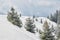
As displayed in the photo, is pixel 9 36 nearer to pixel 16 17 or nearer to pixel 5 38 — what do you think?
pixel 5 38

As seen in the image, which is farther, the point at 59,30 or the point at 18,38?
the point at 59,30

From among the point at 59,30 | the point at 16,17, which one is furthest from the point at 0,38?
the point at 16,17

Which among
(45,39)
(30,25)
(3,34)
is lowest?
(30,25)

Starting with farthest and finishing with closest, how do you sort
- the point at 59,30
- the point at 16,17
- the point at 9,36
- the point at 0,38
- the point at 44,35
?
the point at 16,17
the point at 44,35
the point at 59,30
the point at 9,36
the point at 0,38

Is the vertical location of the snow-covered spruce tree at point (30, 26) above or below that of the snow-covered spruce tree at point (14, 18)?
below

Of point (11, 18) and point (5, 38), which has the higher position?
point (5, 38)

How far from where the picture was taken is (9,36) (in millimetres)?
35875

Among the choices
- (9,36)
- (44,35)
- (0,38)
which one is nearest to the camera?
(0,38)

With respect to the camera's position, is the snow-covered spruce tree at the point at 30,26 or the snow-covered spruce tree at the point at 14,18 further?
the snow-covered spruce tree at the point at 30,26

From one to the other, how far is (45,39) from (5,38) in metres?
10.4

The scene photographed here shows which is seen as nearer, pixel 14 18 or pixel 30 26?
pixel 14 18

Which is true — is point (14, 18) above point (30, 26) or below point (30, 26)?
above

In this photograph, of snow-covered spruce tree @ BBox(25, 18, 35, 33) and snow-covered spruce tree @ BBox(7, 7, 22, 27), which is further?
snow-covered spruce tree @ BBox(25, 18, 35, 33)

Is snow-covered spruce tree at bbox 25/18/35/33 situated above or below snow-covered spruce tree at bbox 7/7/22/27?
below
